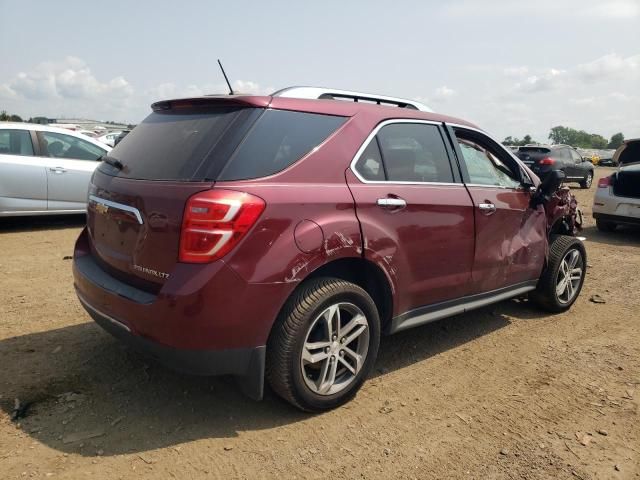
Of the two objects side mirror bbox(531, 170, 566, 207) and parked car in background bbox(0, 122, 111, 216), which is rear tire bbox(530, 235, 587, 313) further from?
parked car in background bbox(0, 122, 111, 216)

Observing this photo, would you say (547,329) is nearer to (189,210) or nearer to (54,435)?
(189,210)

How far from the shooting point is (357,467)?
2488mm

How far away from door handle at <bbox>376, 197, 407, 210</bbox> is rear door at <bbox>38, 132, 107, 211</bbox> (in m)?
6.04

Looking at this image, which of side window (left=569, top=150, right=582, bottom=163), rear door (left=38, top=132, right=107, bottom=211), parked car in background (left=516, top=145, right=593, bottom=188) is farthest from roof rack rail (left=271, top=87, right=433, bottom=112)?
side window (left=569, top=150, right=582, bottom=163)

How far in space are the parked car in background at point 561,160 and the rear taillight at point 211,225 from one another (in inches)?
622

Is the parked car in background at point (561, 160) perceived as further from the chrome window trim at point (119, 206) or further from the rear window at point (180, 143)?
the chrome window trim at point (119, 206)

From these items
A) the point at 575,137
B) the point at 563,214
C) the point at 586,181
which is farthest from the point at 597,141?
the point at 563,214

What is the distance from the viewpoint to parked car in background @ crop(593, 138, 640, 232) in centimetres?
858

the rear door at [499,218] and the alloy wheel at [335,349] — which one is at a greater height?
the rear door at [499,218]

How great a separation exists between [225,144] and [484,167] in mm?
2254

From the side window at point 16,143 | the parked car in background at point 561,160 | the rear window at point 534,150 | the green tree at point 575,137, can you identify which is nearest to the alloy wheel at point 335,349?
the side window at point 16,143

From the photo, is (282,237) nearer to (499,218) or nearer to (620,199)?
(499,218)

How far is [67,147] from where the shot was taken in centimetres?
809

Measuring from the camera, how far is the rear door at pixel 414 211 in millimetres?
3020
